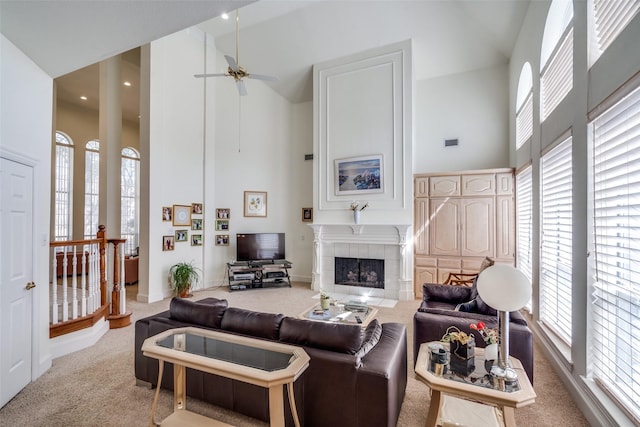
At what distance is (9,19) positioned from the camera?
6.86 feet

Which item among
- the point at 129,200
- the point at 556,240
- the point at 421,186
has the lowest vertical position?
the point at 556,240

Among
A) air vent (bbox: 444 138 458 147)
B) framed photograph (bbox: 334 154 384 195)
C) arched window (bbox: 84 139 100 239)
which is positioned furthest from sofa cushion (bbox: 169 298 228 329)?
arched window (bbox: 84 139 100 239)

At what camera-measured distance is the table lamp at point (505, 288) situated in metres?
1.62

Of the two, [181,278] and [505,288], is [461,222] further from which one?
[181,278]

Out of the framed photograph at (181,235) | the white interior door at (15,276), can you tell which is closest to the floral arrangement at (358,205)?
the framed photograph at (181,235)

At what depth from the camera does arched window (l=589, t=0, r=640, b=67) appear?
1.77m

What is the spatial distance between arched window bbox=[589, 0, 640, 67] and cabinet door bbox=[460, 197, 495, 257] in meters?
3.21

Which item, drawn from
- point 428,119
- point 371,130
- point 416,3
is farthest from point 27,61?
point 428,119

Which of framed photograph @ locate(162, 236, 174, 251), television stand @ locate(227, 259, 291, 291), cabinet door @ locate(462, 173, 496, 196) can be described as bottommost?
television stand @ locate(227, 259, 291, 291)

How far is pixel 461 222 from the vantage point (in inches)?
206

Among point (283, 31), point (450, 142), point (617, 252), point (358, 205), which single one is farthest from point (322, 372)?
point (283, 31)

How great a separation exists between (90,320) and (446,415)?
3.93 metres

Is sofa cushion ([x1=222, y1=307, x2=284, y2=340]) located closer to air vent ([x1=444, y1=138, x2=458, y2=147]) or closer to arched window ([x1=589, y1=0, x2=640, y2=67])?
arched window ([x1=589, y1=0, x2=640, y2=67])

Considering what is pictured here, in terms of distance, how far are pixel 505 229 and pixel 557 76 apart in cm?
271
